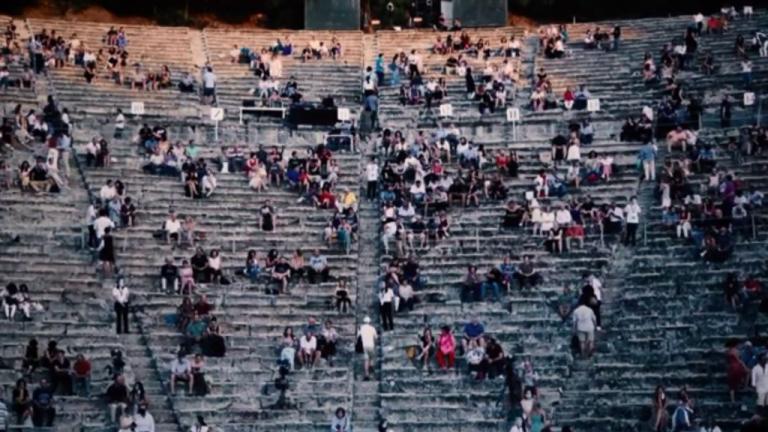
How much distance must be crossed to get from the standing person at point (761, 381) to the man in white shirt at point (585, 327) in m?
4.12

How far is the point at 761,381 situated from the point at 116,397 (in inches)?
483

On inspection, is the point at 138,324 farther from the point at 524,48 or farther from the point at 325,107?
the point at 524,48

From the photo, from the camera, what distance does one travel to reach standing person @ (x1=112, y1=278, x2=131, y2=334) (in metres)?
38.5

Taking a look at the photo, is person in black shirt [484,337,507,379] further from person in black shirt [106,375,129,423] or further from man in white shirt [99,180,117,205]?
man in white shirt [99,180,117,205]

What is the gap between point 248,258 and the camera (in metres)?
41.3

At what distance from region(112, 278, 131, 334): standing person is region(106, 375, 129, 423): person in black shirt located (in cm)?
285

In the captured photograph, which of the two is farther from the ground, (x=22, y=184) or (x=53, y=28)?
(x=53, y=28)

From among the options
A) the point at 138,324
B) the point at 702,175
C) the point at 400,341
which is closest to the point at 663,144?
the point at 702,175

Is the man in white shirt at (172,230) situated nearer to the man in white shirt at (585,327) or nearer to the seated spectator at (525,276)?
the seated spectator at (525,276)

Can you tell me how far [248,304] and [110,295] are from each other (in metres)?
3.00

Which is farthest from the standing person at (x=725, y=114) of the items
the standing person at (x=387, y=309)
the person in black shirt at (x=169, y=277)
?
the person in black shirt at (x=169, y=277)

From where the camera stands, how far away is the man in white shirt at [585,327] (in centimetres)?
3700

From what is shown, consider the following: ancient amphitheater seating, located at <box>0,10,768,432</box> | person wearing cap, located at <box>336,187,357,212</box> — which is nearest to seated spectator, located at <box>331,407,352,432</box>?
ancient amphitheater seating, located at <box>0,10,768,432</box>

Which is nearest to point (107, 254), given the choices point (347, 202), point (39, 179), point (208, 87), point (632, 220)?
point (39, 179)
